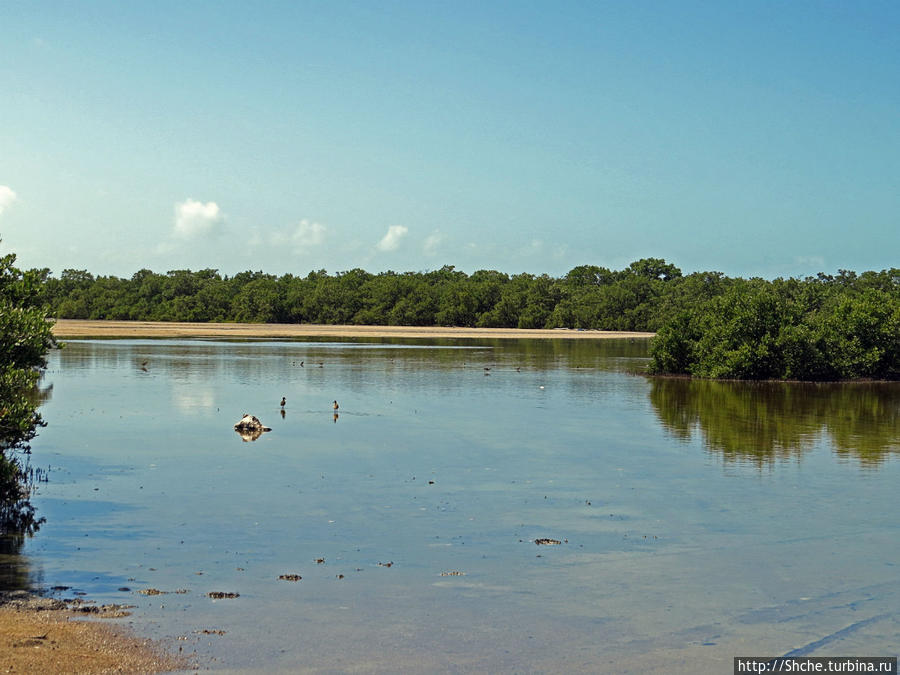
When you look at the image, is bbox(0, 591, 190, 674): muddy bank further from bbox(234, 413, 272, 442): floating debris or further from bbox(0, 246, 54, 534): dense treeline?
bbox(234, 413, 272, 442): floating debris

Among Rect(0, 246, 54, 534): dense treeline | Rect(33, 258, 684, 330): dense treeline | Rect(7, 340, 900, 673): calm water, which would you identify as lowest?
Rect(7, 340, 900, 673): calm water

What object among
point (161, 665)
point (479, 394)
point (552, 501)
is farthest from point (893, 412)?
point (161, 665)

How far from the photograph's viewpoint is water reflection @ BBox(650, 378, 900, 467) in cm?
3081

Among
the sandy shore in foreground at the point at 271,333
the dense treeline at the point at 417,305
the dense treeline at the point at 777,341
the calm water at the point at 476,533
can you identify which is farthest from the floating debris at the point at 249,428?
the dense treeline at the point at 417,305

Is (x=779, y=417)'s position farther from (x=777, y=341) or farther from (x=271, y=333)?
(x=271, y=333)

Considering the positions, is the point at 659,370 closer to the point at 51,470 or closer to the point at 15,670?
the point at 51,470

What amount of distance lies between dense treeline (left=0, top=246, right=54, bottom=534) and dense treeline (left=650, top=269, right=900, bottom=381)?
4772 cm

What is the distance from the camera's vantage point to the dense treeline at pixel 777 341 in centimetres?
5969

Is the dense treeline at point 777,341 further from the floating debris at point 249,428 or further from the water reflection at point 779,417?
the floating debris at point 249,428

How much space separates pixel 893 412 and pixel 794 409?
458 centimetres

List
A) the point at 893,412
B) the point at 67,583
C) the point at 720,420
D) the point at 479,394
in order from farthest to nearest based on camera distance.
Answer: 1. the point at 479,394
2. the point at 893,412
3. the point at 720,420
4. the point at 67,583

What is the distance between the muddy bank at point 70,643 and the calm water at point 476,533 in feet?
1.66

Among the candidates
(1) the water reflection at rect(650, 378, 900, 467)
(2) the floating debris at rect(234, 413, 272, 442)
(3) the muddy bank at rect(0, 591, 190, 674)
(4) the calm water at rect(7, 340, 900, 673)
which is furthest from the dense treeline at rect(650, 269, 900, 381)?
(3) the muddy bank at rect(0, 591, 190, 674)

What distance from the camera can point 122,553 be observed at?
1591 centimetres
